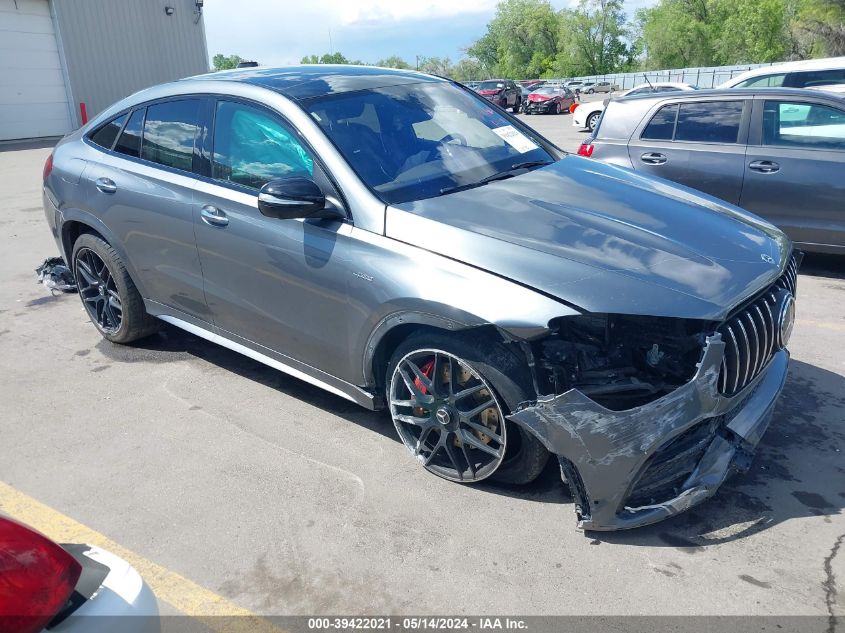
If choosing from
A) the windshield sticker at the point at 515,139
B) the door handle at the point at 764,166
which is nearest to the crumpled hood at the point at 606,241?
the windshield sticker at the point at 515,139

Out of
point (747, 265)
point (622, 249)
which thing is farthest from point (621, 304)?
point (747, 265)

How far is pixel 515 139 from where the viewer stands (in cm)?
430

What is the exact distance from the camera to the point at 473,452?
328 centimetres

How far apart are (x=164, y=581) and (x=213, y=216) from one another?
1.96 metres

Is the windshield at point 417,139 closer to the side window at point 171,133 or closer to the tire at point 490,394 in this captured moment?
the tire at point 490,394

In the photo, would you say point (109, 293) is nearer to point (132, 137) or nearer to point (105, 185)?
point (105, 185)

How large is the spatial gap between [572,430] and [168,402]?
265 centimetres

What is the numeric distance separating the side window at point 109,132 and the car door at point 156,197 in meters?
0.07

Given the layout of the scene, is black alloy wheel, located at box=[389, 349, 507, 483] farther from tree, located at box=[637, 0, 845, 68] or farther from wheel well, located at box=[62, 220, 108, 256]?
tree, located at box=[637, 0, 845, 68]

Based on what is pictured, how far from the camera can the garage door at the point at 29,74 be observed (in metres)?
23.5

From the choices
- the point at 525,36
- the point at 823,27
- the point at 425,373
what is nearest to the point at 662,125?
the point at 425,373

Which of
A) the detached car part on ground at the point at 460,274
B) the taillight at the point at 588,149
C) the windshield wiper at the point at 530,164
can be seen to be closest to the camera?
the detached car part on ground at the point at 460,274

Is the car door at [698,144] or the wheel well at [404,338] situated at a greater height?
the car door at [698,144]

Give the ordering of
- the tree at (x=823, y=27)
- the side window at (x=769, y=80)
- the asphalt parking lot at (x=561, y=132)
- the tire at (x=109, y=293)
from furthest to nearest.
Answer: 1. the tree at (x=823, y=27)
2. the asphalt parking lot at (x=561, y=132)
3. the side window at (x=769, y=80)
4. the tire at (x=109, y=293)
